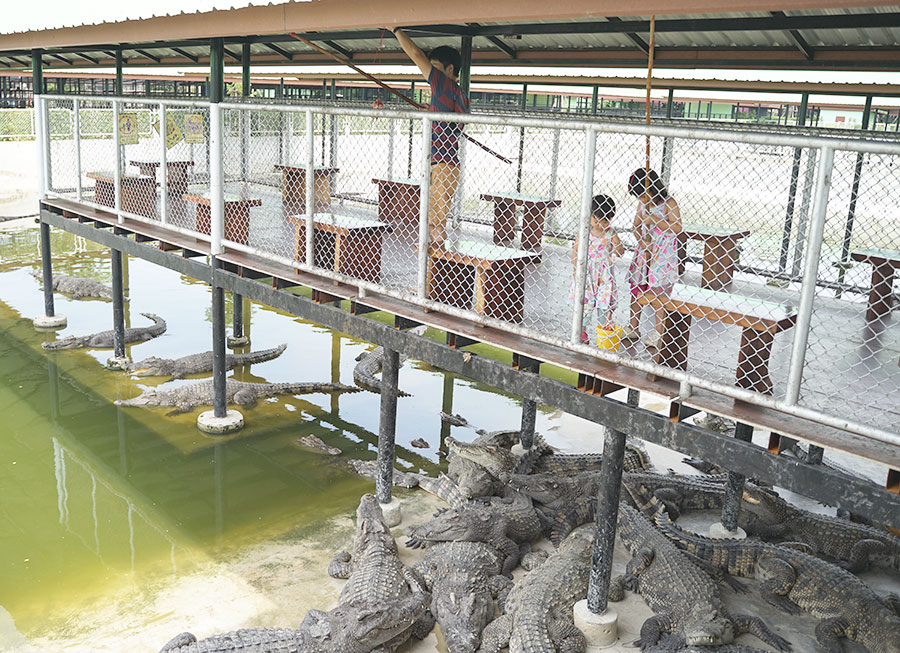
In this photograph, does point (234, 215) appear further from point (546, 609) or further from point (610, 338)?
point (546, 609)

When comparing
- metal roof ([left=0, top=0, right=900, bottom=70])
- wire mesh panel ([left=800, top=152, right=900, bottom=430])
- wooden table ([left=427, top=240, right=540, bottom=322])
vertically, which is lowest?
wire mesh panel ([left=800, top=152, right=900, bottom=430])

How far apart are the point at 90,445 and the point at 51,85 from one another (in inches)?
1226

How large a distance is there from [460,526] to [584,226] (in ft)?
9.71

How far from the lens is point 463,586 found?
5.65 m

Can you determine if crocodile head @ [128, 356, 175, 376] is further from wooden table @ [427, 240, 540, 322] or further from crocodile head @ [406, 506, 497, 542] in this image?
wooden table @ [427, 240, 540, 322]

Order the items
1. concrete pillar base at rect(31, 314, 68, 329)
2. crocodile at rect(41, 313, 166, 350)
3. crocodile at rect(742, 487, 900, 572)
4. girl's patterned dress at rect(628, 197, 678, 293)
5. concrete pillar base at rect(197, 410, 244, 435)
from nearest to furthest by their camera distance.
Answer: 1. girl's patterned dress at rect(628, 197, 678, 293)
2. crocodile at rect(742, 487, 900, 572)
3. concrete pillar base at rect(197, 410, 244, 435)
4. crocodile at rect(41, 313, 166, 350)
5. concrete pillar base at rect(31, 314, 68, 329)

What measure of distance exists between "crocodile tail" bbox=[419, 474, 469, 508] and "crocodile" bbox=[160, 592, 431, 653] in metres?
1.90

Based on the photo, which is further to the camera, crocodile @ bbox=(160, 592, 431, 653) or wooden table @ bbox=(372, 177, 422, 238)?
wooden table @ bbox=(372, 177, 422, 238)

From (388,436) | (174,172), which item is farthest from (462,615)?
(174,172)

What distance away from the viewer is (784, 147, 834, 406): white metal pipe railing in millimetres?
3471

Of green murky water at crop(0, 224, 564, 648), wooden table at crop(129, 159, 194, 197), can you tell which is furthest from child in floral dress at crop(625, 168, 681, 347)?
wooden table at crop(129, 159, 194, 197)

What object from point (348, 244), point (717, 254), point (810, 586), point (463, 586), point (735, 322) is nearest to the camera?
point (735, 322)

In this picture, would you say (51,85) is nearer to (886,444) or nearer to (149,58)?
(149,58)

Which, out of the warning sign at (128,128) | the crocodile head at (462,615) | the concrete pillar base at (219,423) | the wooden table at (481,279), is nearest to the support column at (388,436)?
the wooden table at (481,279)
